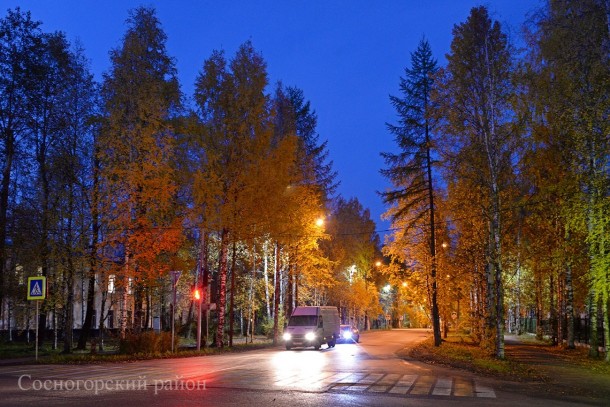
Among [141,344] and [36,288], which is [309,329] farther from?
[36,288]

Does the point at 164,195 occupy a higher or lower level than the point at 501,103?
lower

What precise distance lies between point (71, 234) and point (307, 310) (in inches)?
586

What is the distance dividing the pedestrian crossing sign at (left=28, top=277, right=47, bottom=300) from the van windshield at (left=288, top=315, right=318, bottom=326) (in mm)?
15312

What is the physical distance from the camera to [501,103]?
22.2 meters

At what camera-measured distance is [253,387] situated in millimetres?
13398

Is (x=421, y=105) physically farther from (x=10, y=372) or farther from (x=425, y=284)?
(x=10, y=372)

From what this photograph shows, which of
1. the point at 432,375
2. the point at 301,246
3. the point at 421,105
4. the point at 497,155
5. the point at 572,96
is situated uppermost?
the point at 421,105

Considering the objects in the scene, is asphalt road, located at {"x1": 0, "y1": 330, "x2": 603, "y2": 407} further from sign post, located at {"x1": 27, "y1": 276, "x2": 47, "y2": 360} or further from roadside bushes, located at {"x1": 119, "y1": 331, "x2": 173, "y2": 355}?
roadside bushes, located at {"x1": 119, "y1": 331, "x2": 173, "y2": 355}

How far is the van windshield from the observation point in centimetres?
3259

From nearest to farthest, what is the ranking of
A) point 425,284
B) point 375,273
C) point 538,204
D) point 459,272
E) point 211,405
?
point 211,405 → point 538,204 → point 459,272 → point 425,284 → point 375,273

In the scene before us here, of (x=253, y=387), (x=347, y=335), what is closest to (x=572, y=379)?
(x=253, y=387)

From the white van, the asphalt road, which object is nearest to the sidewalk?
the asphalt road

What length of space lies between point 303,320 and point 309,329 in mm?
1065

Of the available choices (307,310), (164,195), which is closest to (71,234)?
(164,195)
